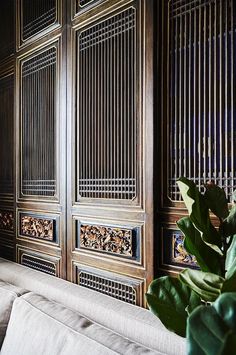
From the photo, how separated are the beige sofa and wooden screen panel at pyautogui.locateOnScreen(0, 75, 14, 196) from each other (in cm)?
86

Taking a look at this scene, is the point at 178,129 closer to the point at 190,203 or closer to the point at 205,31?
the point at 205,31

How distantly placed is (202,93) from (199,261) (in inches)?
30.0

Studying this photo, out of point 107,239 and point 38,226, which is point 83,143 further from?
point 38,226

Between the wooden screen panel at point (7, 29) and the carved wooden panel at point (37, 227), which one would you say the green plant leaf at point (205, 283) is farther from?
the wooden screen panel at point (7, 29)

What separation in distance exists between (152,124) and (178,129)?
11 cm

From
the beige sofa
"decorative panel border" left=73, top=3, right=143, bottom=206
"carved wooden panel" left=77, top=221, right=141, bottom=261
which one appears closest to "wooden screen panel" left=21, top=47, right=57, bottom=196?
"decorative panel border" left=73, top=3, right=143, bottom=206

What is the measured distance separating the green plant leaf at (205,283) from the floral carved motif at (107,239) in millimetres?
936

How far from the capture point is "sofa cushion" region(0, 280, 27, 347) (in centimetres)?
171

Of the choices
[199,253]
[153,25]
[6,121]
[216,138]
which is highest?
[153,25]

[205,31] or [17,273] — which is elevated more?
[205,31]

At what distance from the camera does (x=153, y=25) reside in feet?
5.12

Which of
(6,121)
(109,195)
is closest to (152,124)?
(109,195)

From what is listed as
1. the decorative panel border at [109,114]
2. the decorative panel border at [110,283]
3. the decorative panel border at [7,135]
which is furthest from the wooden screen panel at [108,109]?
the decorative panel border at [7,135]

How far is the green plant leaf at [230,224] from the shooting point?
77cm
